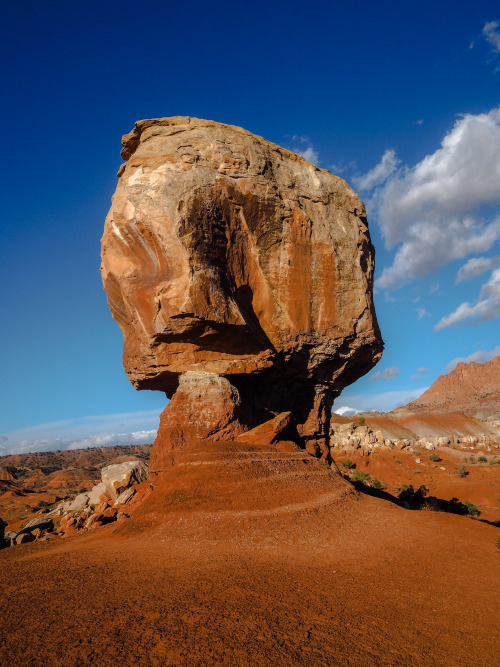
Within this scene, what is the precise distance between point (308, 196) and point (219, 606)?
12285 millimetres

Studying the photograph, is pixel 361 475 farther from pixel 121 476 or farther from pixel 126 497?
pixel 126 497

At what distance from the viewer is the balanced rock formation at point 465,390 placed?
3652 inches

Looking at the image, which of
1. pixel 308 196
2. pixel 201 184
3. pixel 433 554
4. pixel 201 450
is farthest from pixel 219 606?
pixel 308 196

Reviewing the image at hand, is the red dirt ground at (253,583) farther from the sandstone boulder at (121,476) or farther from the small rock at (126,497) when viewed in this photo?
the sandstone boulder at (121,476)

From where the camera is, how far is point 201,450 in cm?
1005

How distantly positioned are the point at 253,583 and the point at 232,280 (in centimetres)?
872

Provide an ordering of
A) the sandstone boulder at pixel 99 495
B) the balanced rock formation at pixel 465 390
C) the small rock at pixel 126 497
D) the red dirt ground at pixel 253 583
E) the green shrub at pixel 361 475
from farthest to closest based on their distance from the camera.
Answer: the balanced rock formation at pixel 465 390 → the green shrub at pixel 361 475 → the sandstone boulder at pixel 99 495 → the small rock at pixel 126 497 → the red dirt ground at pixel 253 583

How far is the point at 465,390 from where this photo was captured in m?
117

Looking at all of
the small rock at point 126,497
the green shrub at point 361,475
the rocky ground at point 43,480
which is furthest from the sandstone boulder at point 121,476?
the green shrub at point 361,475

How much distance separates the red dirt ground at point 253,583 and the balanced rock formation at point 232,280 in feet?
9.22

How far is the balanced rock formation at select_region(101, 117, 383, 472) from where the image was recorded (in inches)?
434

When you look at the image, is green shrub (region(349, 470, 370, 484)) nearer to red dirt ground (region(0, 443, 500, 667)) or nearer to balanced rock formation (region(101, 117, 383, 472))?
balanced rock formation (region(101, 117, 383, 472))

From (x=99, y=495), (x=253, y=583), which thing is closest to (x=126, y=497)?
(x=99, y=495)

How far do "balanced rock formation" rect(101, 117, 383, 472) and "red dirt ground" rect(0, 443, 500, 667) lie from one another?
2811 mm
